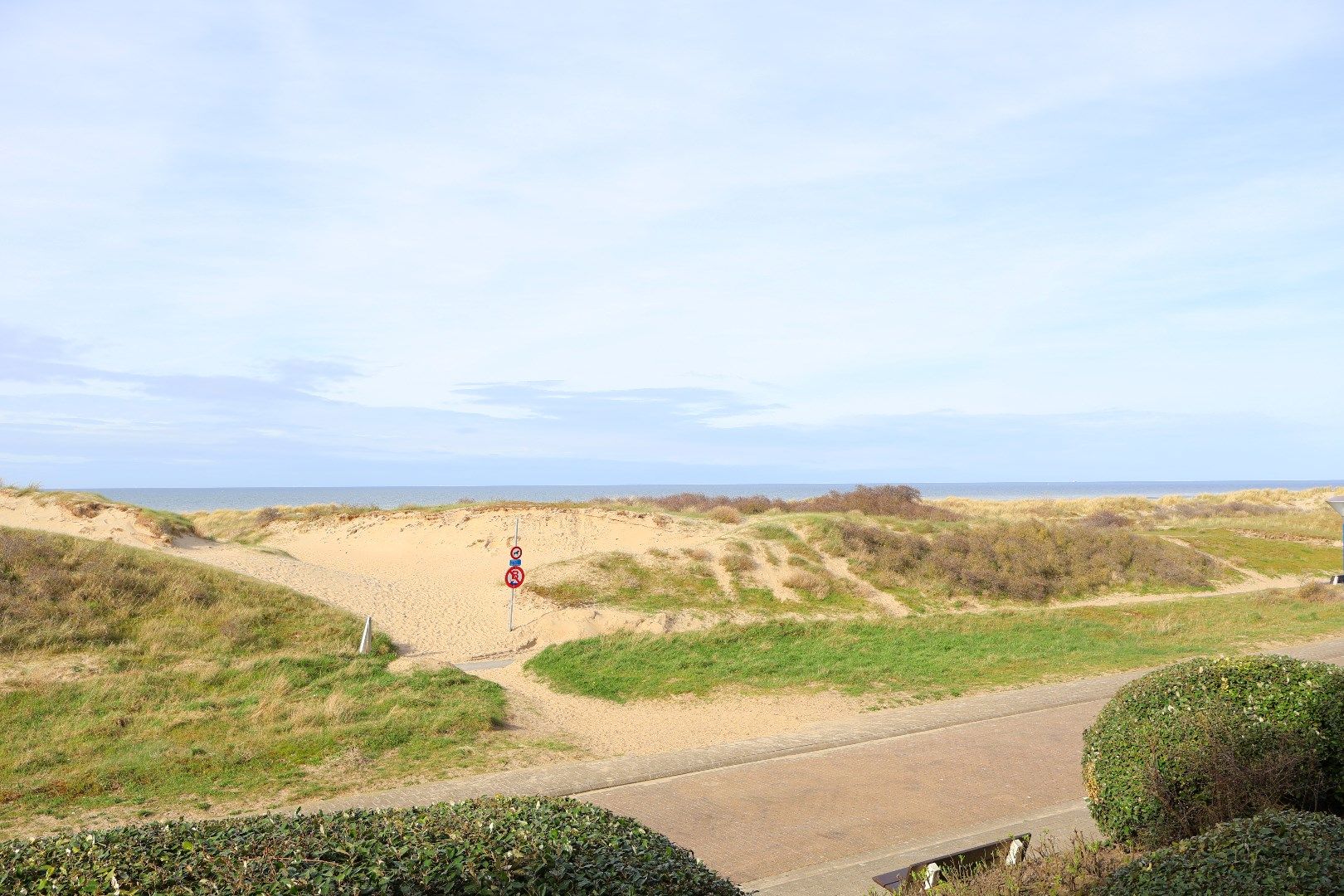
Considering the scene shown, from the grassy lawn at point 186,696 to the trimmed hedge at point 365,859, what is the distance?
252 inches

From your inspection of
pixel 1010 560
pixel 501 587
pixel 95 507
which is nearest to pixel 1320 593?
pixel 1010 560

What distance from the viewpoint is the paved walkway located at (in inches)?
307

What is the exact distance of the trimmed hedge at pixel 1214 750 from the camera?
6250mm

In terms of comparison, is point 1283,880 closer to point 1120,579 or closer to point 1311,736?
point 1311,736

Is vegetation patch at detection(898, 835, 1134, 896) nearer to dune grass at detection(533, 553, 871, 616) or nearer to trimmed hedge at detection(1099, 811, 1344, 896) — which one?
trimmed hedge at detection(1099, 811, 1344, 896)

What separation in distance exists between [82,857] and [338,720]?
29.7 ft

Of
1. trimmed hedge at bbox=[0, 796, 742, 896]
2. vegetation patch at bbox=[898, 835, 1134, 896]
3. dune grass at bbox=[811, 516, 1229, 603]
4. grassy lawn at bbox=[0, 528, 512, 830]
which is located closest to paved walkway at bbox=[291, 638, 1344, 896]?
vegetation patch at bbox=[898, 835, 1134, 896]

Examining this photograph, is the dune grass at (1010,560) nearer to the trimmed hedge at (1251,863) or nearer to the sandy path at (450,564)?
the sandy path at (450,564)

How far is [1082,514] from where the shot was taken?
57.9 metres

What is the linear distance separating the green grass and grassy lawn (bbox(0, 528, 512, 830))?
104 feet

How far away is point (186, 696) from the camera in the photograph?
42.1 ft

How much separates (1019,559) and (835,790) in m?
22.1

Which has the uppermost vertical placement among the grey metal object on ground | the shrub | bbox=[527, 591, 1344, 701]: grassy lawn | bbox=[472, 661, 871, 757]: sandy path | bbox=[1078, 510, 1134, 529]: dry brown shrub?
the shrub

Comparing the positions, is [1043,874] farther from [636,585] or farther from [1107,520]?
[1107,520]
